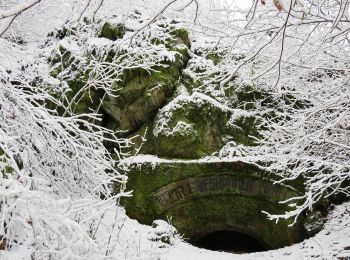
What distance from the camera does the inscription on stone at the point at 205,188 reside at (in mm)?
6652

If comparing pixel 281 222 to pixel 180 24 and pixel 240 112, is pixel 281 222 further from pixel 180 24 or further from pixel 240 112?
pixel 180 24

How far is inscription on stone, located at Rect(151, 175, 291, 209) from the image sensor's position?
6652 mm

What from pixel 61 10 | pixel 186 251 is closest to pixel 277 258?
pixel 186 251

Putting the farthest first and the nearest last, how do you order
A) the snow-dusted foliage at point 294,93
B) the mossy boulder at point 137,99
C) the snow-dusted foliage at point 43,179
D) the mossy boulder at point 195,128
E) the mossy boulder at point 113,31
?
1. the mossy boulder at point 113,31
2. the mossy boulder at point 137,99
3. the mossy boulder at point 195,128
4. the snow-dusted foliage at point 294,93
5. the snow-dusted foliage at point 43,179

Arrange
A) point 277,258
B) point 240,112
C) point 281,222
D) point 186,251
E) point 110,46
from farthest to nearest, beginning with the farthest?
point 110,46 < point 240,112 < point 281,222 < point 186,251 < point 277,258

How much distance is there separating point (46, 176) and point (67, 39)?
6.29 metres

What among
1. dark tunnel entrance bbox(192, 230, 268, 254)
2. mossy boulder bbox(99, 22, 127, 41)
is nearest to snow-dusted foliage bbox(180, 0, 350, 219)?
mossy boulder bbox(99, 22, 127, 41)

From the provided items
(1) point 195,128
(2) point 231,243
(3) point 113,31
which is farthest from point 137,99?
(2) point 231,243

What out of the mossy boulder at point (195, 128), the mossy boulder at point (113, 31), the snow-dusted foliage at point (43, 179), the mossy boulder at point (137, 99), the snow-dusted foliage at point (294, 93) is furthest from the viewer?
the mossy boulder at point (113, 31)

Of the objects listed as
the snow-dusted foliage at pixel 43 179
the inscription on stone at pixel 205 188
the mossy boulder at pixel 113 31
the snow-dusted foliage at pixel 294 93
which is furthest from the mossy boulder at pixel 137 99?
the snow-dusted foliage at pixel 43 179

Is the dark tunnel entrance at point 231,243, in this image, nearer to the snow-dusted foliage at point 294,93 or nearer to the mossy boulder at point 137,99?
the snow-dusted foliage at point 294,93

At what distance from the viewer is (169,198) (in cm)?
671

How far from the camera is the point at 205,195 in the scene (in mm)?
6785

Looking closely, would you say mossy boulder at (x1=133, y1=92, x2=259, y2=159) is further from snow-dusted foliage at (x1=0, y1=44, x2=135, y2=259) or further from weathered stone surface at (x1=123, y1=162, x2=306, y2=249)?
snow-dusted foliage at (x1=0, y1=44, x2=135, y2=259)
